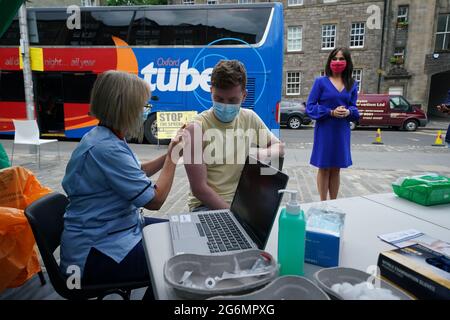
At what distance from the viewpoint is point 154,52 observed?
8.81 m

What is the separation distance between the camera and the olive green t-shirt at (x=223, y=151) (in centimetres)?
197

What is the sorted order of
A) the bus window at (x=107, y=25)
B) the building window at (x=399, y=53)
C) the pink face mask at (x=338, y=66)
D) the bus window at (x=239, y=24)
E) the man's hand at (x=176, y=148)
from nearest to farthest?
the man's hand at (x=176, y=148) < the pink face mask at (x=338, y=66) < the bus window at (x=239, y=24) < the bus window at (x=107, y=25) < the building window at (x=399, y=53)

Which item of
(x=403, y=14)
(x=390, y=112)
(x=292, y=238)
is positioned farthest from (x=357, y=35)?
(x=292, y=238)

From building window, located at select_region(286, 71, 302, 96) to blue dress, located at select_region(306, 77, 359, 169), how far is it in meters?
19.3

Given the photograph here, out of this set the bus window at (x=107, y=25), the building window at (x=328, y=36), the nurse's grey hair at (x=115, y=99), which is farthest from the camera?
the building window at (x=328, y=36)

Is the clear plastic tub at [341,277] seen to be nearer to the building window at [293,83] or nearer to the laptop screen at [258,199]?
the laptop screen at [258,199]

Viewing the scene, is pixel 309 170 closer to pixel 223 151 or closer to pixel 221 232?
pixel 223 151

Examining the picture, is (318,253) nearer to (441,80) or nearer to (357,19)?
(357,19)

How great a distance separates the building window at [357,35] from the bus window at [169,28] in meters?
15.6

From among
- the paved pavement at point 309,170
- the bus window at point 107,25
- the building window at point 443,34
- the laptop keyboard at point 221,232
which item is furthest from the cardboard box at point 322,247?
the building window at point 443,34

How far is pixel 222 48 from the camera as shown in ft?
27.8

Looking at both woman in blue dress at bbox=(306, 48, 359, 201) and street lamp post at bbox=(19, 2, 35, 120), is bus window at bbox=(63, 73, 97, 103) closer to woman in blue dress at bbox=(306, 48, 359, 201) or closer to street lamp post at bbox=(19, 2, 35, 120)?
street lamp post at bbox=(19, 2, 35, 120)
